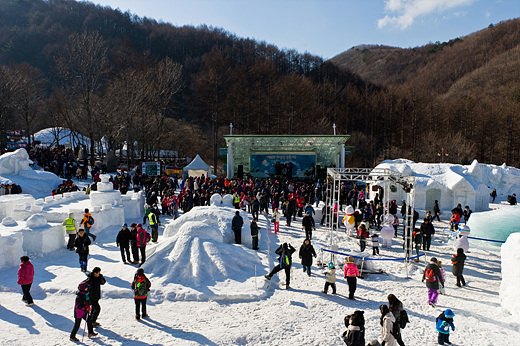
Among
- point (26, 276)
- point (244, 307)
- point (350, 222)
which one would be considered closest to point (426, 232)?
point (350, 222)

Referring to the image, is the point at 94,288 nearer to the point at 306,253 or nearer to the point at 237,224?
the point at 306,253

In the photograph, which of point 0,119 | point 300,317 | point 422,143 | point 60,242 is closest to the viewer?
point 300,317

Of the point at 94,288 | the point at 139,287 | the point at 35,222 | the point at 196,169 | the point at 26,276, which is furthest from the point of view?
the point at 196,169

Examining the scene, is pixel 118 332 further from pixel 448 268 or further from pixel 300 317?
pixel 448 268

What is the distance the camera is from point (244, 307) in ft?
25.5

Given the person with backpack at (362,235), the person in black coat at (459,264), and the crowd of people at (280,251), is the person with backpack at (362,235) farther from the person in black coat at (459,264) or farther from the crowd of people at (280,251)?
the person in black coat at (459,264)

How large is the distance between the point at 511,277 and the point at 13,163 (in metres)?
22.7

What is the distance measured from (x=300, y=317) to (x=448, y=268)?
19.1 ft

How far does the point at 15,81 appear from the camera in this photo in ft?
107

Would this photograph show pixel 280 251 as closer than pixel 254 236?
Yes

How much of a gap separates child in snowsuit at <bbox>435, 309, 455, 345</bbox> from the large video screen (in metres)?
23.7

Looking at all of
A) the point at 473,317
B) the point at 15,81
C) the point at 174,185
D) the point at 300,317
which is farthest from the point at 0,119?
the point at 473,317

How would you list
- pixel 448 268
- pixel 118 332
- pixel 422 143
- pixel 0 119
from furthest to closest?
pixel 422 143, pixel 0 119, pixel 448 268, pixel 118 332

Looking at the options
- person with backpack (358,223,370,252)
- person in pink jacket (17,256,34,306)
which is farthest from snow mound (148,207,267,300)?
person with backpack (358,223,370,252)
